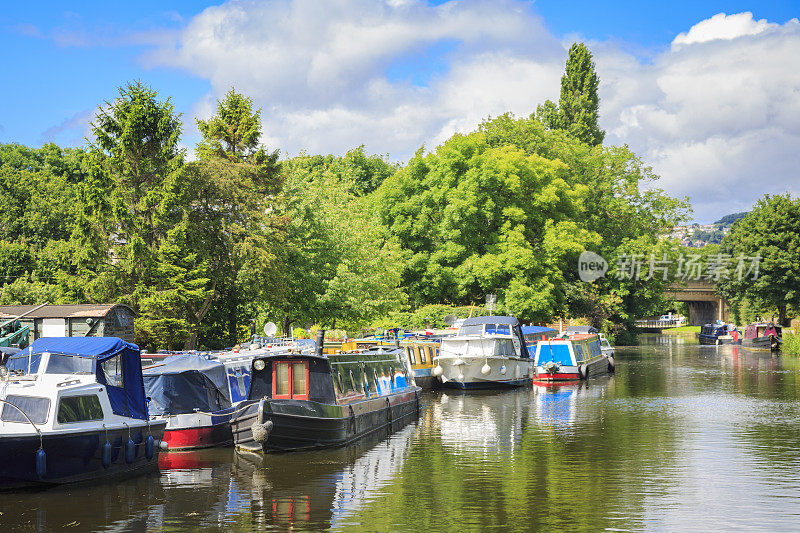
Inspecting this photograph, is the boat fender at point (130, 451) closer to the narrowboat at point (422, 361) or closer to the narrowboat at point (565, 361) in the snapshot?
the narrowboat at point (422, 361)

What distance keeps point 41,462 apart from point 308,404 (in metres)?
8.17

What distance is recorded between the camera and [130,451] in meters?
20.0

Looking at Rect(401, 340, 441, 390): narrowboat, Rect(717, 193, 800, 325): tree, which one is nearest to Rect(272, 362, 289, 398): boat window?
Rect(401, 340, 441, 390): narrowboat

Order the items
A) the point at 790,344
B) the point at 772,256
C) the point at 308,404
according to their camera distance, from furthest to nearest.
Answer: the point at 772,256 < the point at 790,344 < the point at 308,404

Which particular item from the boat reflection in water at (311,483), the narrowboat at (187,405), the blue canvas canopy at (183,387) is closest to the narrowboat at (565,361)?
the boat reflection in water at (311,483)

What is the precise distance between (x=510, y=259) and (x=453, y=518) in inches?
1895

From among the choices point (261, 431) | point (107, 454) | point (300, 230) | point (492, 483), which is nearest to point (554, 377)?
point (300, 230)

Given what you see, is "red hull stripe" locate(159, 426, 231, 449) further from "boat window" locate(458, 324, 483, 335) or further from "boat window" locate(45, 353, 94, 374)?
"boat window" locate(458, 324, 483, 335)

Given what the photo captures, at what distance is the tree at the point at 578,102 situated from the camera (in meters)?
99.8

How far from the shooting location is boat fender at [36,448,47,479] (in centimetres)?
1767

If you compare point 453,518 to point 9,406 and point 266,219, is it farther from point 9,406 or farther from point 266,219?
point 266,219

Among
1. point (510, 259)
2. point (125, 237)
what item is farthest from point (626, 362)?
point (125, 237)

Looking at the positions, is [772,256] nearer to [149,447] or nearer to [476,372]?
[476,372]

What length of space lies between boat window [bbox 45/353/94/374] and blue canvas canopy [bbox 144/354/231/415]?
14.8ft
